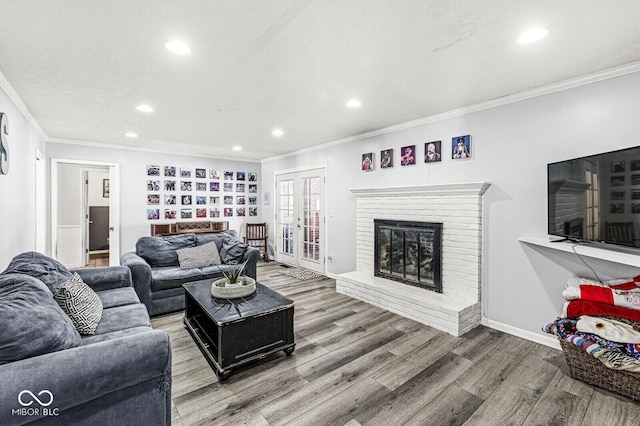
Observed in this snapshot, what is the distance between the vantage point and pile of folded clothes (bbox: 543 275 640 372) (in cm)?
195

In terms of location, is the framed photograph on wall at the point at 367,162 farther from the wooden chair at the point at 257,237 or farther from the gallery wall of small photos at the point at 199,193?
the gallery wall of small photos at the point at 199,193

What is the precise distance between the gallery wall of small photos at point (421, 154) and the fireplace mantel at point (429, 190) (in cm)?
35

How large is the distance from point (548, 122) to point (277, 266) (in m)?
4.93

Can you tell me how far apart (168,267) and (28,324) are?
2807mm

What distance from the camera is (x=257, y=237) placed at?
691 cm

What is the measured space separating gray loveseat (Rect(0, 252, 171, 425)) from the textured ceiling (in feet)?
5.30

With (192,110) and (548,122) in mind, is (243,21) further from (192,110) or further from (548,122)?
(548,122)

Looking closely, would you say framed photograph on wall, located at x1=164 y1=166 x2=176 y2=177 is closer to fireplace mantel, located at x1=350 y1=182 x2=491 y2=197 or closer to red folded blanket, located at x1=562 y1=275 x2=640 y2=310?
fireplace mantel, located at x1=350 y1=182 x2=491 y2=197

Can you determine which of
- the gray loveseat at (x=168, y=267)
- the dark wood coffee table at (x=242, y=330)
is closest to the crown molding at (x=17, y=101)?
the gray loveseat at (x=168, y=267)

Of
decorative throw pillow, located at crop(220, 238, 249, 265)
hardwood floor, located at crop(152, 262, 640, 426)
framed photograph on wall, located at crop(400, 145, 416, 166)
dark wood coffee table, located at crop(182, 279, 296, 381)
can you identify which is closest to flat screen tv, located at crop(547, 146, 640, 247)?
hardwood floor, located at crop(152, 262, 640, 426)

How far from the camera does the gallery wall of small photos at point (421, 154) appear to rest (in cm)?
335

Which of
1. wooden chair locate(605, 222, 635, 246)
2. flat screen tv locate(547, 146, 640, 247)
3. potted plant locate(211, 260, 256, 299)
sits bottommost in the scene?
potted plant locate(211, 260, 256, 299)

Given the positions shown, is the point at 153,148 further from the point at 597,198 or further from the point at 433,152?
the point at 597,198

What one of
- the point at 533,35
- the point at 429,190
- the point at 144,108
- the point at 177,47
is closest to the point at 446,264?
the point at 429,190
